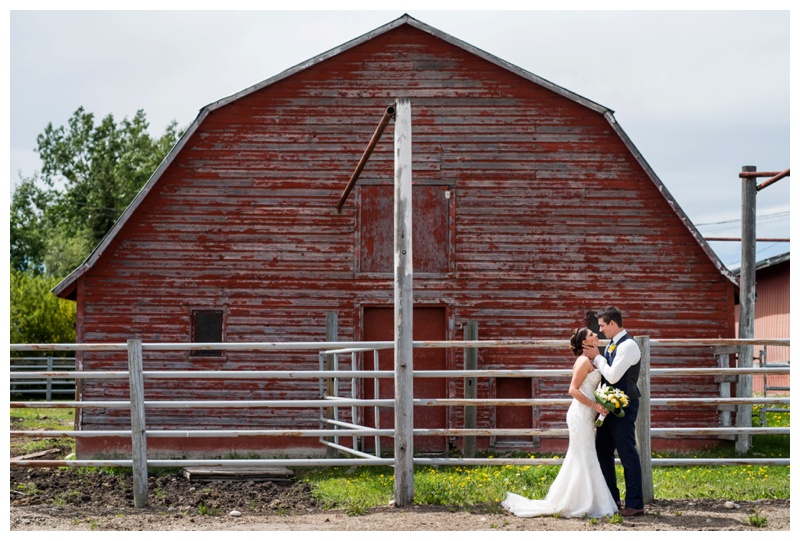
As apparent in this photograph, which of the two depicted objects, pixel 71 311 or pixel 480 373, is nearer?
pixel 480 373

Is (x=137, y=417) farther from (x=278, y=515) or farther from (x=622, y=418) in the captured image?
(x=622, y=418)

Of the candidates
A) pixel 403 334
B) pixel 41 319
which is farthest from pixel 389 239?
pixel 41 319

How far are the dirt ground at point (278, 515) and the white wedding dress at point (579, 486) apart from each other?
13 centimetres

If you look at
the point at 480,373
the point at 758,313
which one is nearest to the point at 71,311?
the point at 758,313

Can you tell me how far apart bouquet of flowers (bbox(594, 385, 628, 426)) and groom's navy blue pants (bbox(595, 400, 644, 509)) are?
15cm

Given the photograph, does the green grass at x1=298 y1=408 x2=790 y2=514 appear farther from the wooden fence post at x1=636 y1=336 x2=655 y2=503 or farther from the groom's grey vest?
the groom's grey vest

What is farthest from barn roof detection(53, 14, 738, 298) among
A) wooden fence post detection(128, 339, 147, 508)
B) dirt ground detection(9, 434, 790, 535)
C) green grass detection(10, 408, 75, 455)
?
→ wooden fence post detection(128, 339, 147, 508)

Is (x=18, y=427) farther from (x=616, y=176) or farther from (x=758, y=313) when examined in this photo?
(x=758, y=313)

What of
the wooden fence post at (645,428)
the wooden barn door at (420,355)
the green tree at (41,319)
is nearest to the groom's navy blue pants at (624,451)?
the wooden fence post at (645,428)

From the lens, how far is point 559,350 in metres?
15.7

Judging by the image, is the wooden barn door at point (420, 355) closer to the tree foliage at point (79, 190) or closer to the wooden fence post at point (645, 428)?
the wooden fence post at point (645, 428)

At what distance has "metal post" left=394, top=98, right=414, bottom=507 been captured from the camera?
941 cm

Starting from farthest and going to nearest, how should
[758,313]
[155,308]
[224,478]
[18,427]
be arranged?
[758,313], [18,427], [155,308], [224,478]

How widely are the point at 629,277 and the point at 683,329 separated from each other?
116 cm
